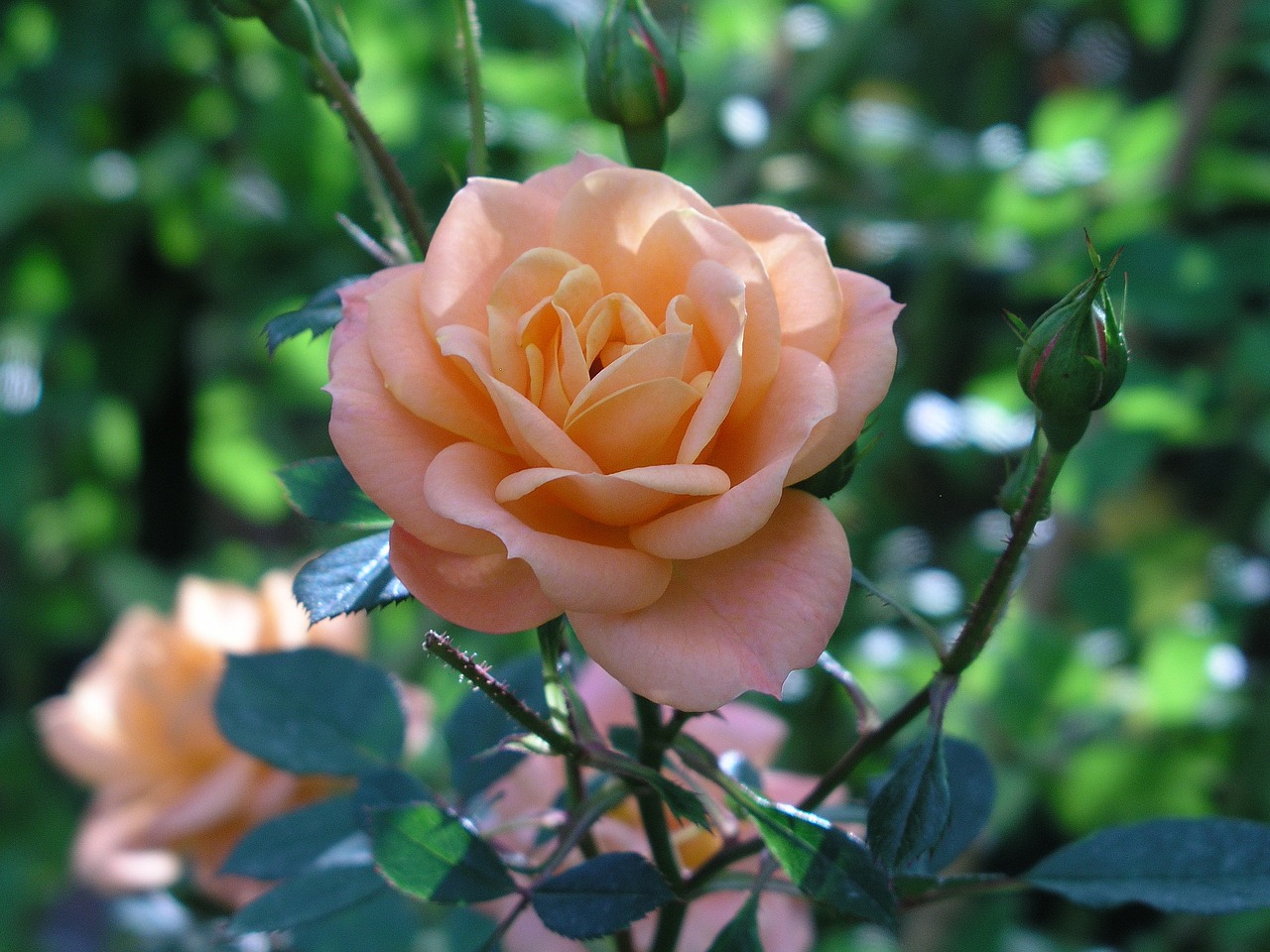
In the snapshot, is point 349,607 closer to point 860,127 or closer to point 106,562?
point 860,127

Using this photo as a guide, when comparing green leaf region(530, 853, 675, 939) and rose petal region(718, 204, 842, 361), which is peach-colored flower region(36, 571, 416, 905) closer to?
green leaf region(530, 853, 675, 939)

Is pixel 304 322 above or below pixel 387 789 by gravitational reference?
above

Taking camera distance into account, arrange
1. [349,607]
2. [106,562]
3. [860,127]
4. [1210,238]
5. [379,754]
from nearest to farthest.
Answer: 1. [349,607]
2. [379,754]
3. [1210,238]
4. [860,127]
5. [106,562]

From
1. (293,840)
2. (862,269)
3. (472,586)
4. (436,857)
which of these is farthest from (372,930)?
(862,269)

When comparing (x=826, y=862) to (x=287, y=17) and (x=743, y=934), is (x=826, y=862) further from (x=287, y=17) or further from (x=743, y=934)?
(x=287, y=17)

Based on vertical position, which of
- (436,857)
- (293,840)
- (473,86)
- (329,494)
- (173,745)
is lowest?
(173,745)

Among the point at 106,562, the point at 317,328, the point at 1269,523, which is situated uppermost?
the point at 317,328

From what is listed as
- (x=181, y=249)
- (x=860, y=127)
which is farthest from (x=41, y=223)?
(x=860, y=127)
